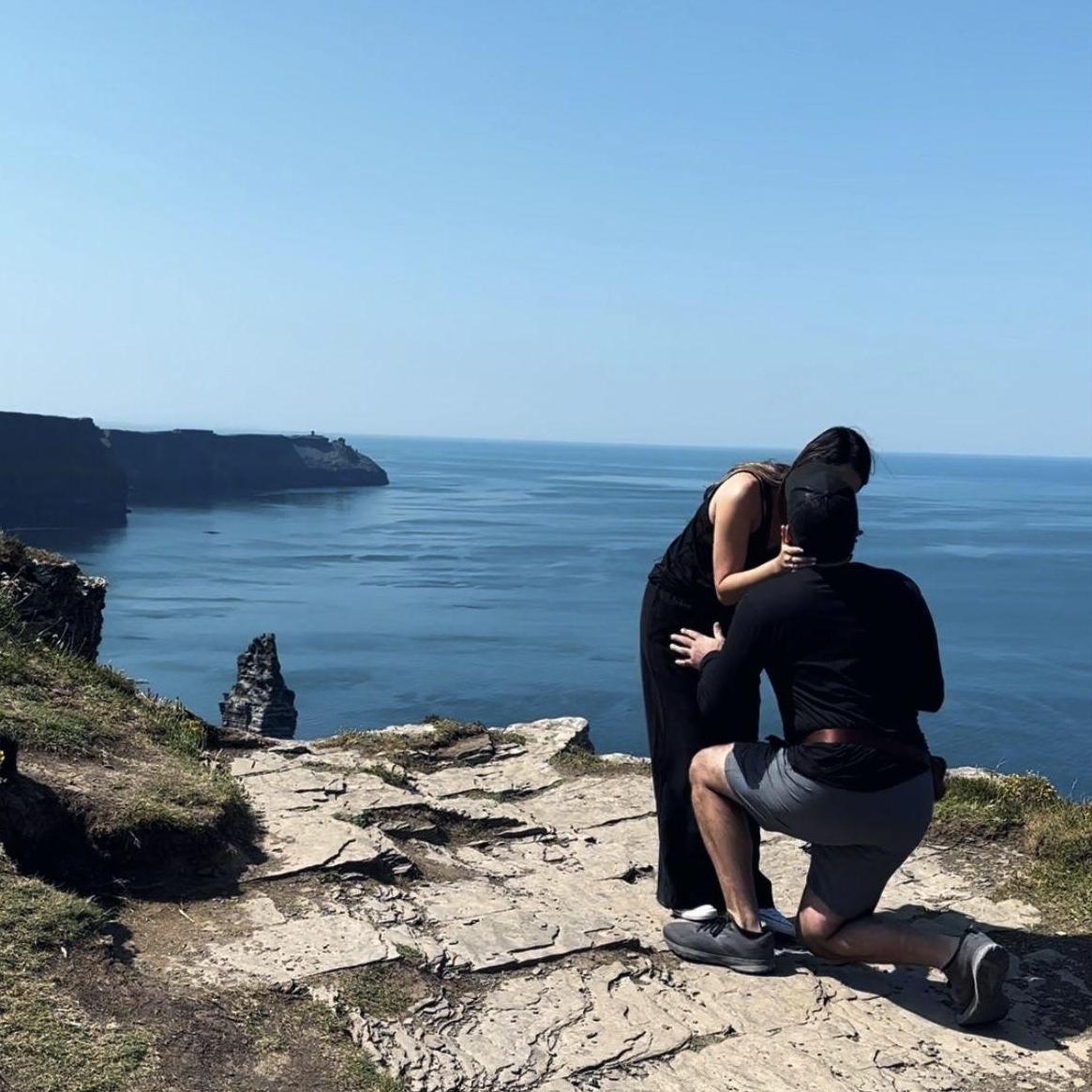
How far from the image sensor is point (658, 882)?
14.2ft

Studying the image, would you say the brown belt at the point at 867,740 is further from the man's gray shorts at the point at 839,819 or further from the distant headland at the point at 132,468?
the distant headland at the point at 132,468

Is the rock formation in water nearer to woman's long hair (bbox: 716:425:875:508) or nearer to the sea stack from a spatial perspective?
woman's long hair (bbox: 716:425:875:508)

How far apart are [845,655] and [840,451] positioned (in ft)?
2.25

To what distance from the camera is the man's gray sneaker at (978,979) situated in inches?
136

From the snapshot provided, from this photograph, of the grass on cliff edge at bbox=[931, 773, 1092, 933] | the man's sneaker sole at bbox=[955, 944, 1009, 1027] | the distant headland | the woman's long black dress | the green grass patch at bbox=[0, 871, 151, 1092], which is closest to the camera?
the green grass patch at bbox=[0, 871, 151, 1092]

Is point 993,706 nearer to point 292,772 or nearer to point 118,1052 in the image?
point 292,772

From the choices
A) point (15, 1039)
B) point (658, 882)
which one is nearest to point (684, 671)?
point (658, 882)

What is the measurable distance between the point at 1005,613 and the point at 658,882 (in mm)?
56397

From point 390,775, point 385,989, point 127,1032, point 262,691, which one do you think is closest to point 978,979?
point 385,989

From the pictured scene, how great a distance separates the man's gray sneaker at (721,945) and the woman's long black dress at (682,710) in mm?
174

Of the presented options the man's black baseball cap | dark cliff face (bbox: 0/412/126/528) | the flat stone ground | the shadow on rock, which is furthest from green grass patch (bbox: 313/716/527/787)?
dark cliff face (bbox: 0/412/126/528)

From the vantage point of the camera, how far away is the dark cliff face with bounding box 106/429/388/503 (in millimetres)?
128000

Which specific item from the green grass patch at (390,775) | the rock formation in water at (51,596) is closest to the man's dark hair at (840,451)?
the green grass patch at (390,775)

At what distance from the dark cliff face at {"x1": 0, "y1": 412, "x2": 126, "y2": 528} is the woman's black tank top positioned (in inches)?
3922
